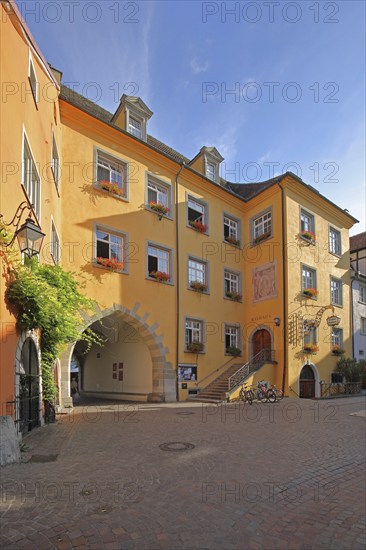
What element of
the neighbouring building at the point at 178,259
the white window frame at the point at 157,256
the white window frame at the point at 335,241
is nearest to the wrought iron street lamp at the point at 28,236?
the neighbouring building at the point at 178,259

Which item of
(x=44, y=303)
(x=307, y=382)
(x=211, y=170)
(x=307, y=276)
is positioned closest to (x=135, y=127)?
(x=211, y=170)

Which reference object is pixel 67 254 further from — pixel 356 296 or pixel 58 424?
pixel 356 296

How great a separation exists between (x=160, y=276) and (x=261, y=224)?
816 centimetres

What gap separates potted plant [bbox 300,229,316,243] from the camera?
23.9 meters

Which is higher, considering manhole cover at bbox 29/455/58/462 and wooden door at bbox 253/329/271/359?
wooden door at bbox 253/329/271/359

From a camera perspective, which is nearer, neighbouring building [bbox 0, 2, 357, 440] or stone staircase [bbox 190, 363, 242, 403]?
neighbouring building [bbox 0, 2, 357, 440]

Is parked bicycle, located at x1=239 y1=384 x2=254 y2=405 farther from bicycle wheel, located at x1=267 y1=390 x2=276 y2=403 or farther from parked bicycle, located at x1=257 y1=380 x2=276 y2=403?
bicycle wheel, located at x1=267 y1=390 x2=276 y2=403

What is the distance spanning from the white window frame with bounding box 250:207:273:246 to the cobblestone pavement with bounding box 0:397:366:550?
14764mm

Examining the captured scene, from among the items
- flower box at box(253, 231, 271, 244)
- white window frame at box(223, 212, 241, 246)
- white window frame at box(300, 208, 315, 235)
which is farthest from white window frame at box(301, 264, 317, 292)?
white window frame at box(223, 212, 241, 246)

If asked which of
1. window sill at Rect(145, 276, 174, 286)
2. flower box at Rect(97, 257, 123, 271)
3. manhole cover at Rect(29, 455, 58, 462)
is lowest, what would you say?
manhole cover at Rect(29, 455, 58, 462)

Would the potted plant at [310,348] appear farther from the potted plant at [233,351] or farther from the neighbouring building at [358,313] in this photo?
the neighbouring building at [358,313]

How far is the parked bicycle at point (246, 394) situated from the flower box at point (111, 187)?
10.4 meters

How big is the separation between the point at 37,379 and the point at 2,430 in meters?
4.02

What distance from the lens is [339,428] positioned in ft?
37.1
